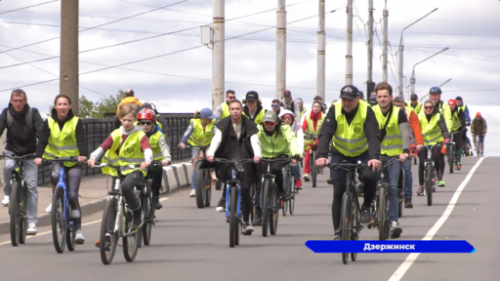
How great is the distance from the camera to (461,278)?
11.2 metres

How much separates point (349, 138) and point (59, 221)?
3445mm

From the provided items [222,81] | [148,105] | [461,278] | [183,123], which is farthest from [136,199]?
[183,123]

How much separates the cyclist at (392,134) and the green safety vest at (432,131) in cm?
613

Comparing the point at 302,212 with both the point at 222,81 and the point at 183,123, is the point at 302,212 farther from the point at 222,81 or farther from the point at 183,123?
the point at 183,123

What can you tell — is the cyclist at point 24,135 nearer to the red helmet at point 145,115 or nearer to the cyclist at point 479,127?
the red helmet at point 145,115

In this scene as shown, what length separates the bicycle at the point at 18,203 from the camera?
13820 millimetres

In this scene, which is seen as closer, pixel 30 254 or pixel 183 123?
pixel 30 254

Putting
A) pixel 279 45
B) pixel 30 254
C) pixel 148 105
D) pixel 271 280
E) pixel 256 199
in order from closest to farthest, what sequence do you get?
pixel 271 280
pixel 30 254
pixel 256 199
pixel 148 105
pixel 279 45

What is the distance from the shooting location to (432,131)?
21406mm

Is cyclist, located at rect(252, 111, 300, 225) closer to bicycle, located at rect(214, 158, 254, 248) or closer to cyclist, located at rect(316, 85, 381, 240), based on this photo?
bicycle, located at rect(214, 158, 254, 248)

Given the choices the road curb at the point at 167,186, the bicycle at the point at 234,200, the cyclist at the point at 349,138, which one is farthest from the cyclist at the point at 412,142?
the road curb at the point at 167,186

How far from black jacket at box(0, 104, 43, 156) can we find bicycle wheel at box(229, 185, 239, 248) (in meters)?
2.60

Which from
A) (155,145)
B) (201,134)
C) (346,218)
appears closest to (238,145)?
(155,145)

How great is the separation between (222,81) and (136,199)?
16.1 meters
